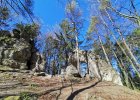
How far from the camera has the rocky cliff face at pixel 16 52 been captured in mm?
21509

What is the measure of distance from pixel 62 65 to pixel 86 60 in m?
6.98

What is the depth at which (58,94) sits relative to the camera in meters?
10.1

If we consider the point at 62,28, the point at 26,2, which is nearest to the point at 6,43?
the point at 62,28

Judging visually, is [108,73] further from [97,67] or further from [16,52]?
[16,52]

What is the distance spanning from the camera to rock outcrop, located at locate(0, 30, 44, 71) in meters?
21.5

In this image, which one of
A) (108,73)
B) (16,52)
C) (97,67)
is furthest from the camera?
(97,67)

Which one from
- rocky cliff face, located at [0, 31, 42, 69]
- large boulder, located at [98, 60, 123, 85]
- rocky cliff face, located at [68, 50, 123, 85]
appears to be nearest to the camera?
large boulder, located at [98, 60, 123, 85]

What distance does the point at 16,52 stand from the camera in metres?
22.5

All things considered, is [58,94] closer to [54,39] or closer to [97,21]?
[97,21]

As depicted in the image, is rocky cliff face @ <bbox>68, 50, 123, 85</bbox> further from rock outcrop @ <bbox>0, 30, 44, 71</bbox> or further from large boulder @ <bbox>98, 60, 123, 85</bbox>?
rock outcrop @ <bbox>0, 30, 44, 71</bbox>

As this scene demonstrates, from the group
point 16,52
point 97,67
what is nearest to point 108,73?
point 97,67

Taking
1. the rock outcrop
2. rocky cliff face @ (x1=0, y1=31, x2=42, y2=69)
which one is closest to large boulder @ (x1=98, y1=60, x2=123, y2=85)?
the rock outcrop

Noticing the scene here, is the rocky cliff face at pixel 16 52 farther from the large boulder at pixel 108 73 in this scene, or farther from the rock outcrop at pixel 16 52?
the large boulder at pixel 108 73

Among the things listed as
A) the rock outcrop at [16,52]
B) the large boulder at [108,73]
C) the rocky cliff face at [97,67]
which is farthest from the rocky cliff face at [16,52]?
the large boulder at [108,73]
